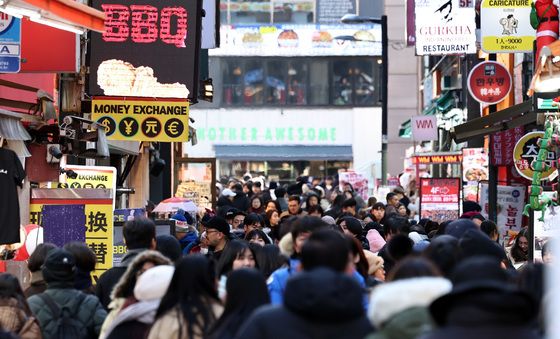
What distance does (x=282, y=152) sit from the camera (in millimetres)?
58906

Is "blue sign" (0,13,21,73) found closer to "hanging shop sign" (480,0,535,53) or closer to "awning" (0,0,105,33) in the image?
"awning" (0,0,105,33)

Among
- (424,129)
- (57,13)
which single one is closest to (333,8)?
(424,129)

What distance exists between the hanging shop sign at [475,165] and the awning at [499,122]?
754 cm

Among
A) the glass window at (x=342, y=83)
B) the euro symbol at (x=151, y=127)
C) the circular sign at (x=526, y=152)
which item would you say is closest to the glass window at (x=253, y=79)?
the glass window at (x=342, y=83)

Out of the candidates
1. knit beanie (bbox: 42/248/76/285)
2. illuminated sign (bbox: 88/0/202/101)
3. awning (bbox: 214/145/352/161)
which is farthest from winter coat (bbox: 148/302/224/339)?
awning (bbox: 214/145/352/161)

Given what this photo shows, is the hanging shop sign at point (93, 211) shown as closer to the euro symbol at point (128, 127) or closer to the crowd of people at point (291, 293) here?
the euro symbol at point (128, 127)

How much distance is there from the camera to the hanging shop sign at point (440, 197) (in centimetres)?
2541

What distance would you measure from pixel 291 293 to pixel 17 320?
3.14 metres

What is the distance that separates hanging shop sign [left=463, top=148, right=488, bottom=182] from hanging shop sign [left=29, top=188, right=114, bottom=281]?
15.2 meters

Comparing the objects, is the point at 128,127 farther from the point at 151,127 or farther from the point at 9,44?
the point at 9,44

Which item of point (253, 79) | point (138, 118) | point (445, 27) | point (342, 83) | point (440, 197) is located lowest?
point (440, 197)

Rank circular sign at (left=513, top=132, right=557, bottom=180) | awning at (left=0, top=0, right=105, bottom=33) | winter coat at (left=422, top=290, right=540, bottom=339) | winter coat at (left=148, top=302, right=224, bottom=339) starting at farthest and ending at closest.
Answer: circular sign at (left=513, top=132, right=557, bottom=180)
awning at (left=0, top=0, right=105, bottom=33)
winter coat at (left=148, top=302, right=224, bottom=339)
winter coat at (left=422, top=290, right=540, bottom=339)

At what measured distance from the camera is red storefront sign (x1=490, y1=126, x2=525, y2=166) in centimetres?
2176

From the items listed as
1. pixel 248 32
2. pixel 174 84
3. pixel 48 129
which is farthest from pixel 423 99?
pixel 48 129
